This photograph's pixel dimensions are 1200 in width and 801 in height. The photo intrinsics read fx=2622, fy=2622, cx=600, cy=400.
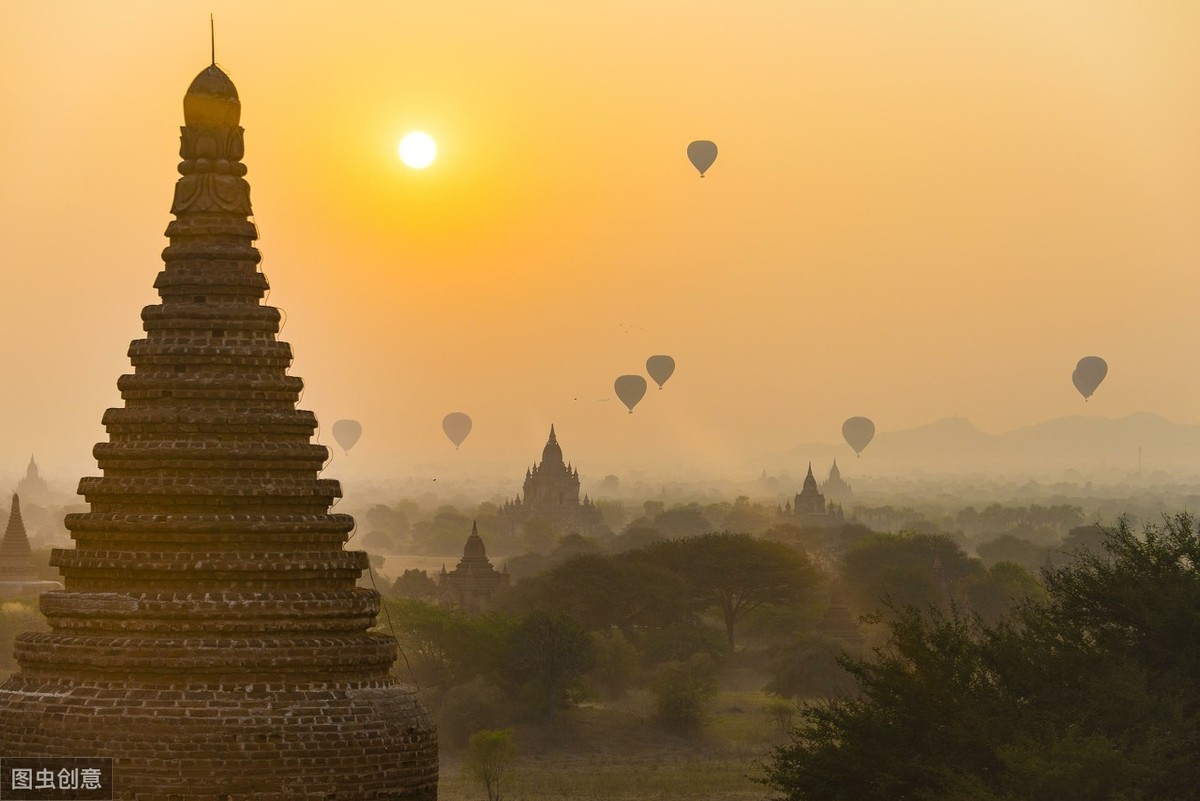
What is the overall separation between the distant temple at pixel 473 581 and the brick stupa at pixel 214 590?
100528mm

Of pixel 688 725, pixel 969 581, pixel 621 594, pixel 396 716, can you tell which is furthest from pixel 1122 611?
pixel 969 581

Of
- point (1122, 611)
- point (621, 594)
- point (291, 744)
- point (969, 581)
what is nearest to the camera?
point (291, 744)

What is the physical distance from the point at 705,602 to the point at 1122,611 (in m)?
82.5

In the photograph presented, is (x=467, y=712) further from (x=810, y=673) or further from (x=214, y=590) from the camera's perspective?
(x=214, y=590)

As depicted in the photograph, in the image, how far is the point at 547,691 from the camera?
292ft

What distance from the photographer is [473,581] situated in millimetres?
129750

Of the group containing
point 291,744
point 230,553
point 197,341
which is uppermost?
point 197,341

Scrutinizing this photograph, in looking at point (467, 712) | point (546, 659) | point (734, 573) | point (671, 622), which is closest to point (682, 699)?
point (546, 659)

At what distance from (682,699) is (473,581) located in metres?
43.2

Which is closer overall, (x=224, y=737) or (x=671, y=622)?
(x=224, y=737)

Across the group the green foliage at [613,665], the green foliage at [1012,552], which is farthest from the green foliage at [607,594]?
the green foliage at [1012,552]

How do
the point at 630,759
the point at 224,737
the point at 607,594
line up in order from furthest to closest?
the point at 607,594
the point at 630,759
the point at 224,737

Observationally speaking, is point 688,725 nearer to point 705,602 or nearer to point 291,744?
point 705,602

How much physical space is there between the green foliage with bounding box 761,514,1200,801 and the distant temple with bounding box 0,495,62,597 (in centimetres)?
7187
